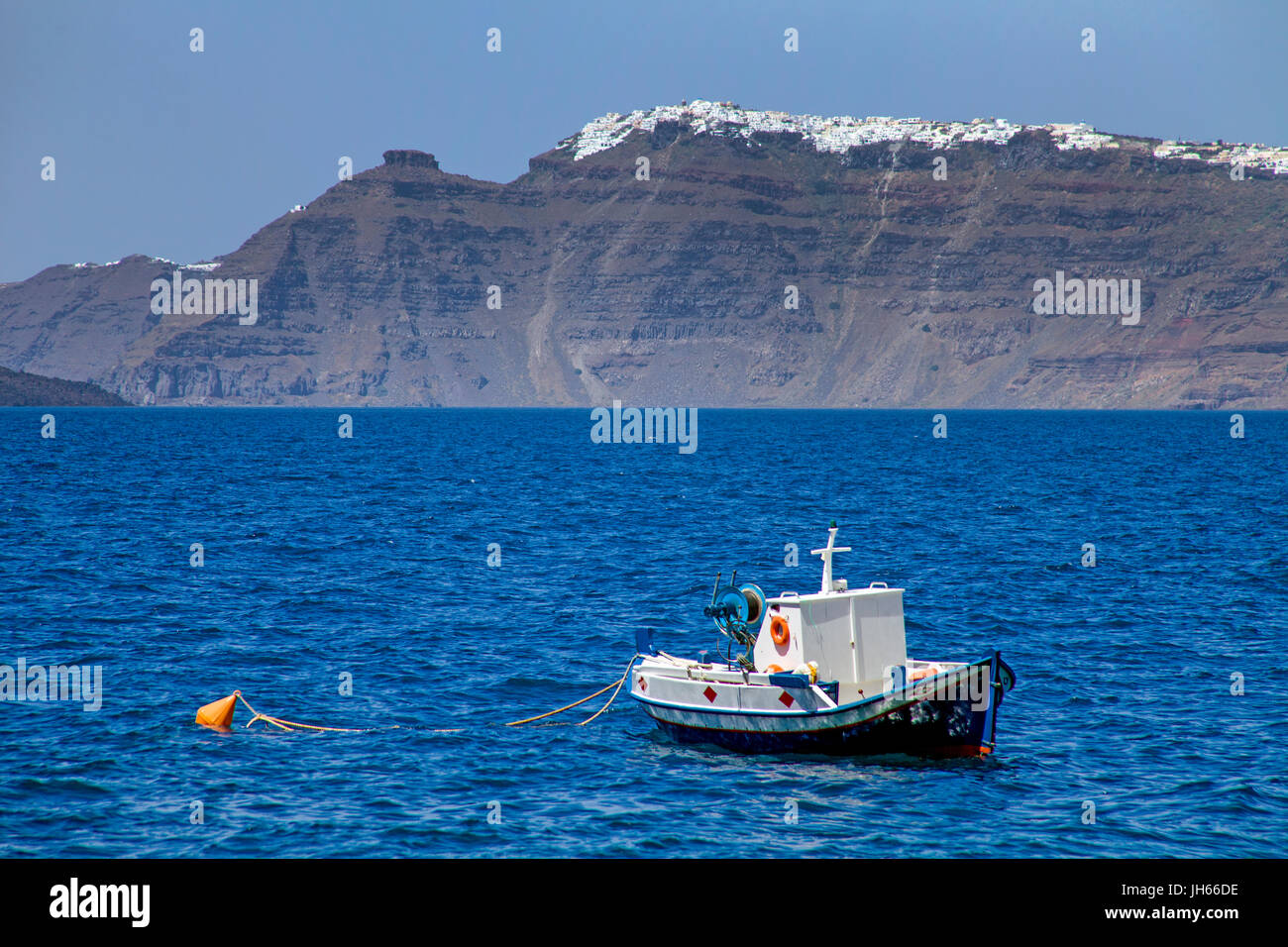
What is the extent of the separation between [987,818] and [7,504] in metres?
62.2

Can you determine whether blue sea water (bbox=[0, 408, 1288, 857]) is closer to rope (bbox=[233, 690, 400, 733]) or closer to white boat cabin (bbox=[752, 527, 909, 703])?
rope (bbox=[233, 690, 400, 733])

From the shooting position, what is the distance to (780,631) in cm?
2247

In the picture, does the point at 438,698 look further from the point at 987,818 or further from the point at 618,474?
the point at 618,474

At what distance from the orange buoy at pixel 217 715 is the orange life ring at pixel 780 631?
10.9m

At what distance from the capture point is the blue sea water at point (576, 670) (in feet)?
60.8

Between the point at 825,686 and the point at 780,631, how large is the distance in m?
1.46

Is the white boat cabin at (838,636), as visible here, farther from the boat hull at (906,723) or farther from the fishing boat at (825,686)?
the boat hull at (906,723)

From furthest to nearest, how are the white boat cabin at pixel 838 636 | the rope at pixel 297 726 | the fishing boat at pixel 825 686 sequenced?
the rope at pixel 297 726
the white boat cabin at pixel 838 636
the fishing boat at pixel 825 686

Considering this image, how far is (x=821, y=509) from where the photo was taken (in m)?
68.8

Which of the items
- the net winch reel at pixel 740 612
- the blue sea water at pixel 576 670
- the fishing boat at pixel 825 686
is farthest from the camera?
the net winch reel at pixel 740 612

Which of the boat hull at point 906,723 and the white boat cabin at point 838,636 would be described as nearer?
the boat hull at point 906,723

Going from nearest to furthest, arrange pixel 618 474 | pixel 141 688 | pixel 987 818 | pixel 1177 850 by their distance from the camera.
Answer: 1. pixel 1177 850
2. pixel 987 818
3. pixel 141 688
4. pixel 618 474

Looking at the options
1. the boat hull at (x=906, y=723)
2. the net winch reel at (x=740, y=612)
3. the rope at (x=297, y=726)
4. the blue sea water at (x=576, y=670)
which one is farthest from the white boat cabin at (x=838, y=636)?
the rope at (x=297, y=726)

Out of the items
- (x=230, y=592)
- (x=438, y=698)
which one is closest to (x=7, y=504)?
(x=230, y=592)
